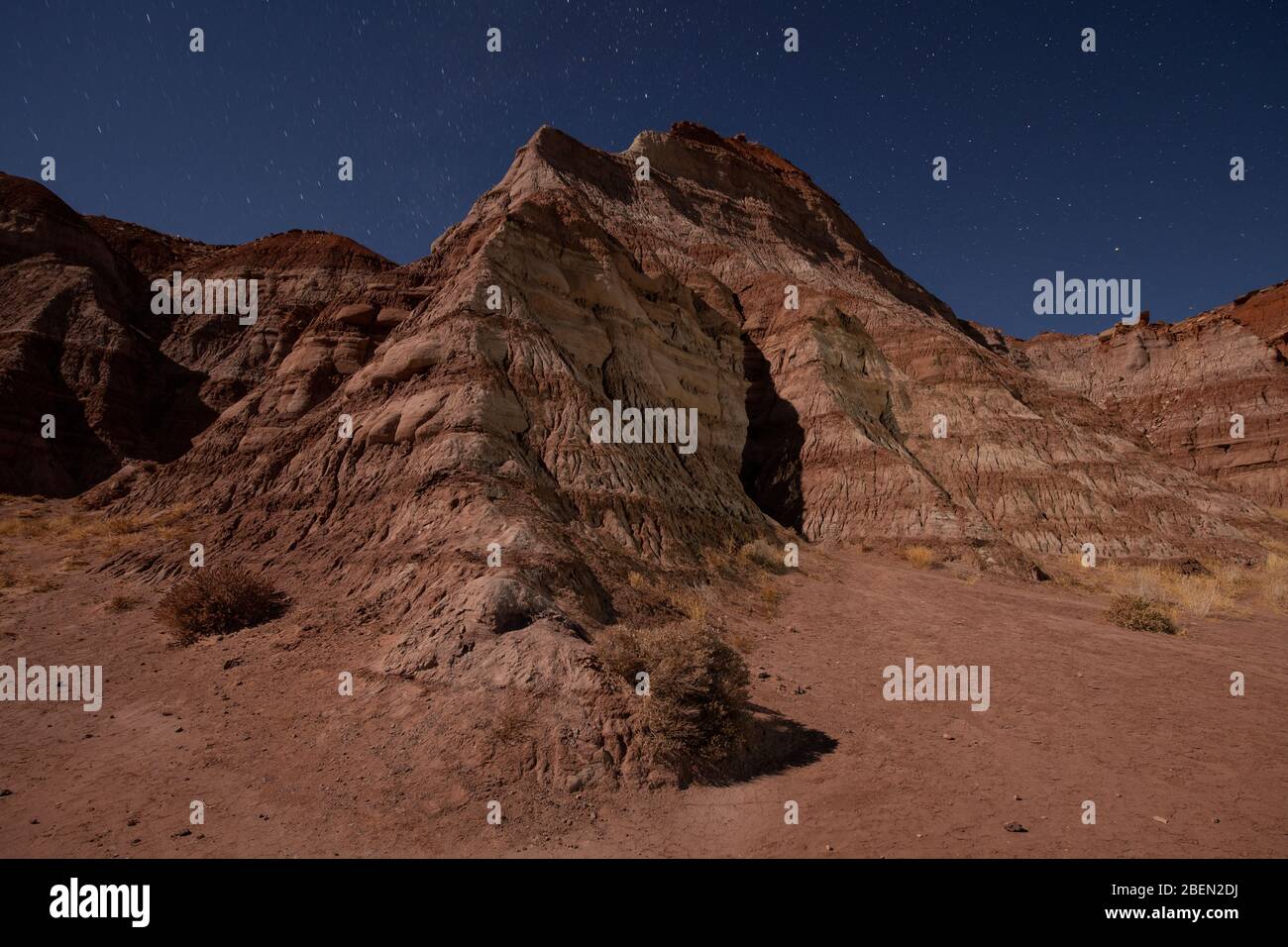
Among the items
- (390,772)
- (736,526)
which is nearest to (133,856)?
(390,772)

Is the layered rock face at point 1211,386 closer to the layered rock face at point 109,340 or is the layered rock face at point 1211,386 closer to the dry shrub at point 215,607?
the dry shrub at point 215,607

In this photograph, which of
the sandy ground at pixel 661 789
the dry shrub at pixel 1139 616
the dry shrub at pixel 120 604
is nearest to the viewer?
the sandy ground at pixel 661 789

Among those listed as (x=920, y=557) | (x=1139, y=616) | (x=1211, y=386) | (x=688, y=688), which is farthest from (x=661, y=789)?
(x=1211, y=386)

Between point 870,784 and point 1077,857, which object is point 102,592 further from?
point 1077,857

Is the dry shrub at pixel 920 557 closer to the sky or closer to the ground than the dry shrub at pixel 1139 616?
closer to the sky

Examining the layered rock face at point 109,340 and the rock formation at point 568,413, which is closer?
the rock formation at point 568,413

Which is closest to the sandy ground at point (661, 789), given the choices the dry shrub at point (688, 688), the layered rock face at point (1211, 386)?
the dry shrub at point (688, 688)

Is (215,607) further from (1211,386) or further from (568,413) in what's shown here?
(1211,386)

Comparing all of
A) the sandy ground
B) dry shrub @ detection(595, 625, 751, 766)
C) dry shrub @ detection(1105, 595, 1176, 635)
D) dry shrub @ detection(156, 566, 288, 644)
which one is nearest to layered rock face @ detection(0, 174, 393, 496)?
dry shrub @ detection(156, 566, 288, 644)
